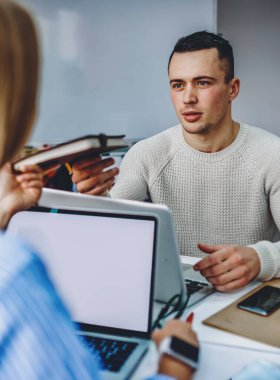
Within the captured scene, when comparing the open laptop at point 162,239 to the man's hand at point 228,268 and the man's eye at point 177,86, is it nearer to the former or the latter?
the man's hand at point 228,268

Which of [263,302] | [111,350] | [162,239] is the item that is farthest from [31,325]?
[263,302]

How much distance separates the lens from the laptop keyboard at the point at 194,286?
1169 mm

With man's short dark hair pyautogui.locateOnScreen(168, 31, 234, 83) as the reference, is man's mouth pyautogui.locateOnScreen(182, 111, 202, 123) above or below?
below

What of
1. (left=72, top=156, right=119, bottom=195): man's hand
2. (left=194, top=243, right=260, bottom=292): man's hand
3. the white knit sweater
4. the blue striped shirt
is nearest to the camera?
the blue striped shirt

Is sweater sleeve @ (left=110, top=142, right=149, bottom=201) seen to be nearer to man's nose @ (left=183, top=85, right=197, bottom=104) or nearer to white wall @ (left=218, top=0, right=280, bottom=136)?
man's nose @ (left=183, top=85, right=197, bottom=104)

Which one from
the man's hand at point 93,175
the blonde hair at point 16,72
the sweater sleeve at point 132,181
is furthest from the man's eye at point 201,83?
the blonde hair at point 16,72

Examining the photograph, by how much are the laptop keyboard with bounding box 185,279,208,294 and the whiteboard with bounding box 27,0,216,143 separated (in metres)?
2.15

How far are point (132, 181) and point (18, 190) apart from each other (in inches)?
31.3

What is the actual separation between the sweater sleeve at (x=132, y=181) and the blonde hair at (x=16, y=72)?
1.21 meters

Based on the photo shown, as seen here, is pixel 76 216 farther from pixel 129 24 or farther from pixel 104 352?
pixel 129 24

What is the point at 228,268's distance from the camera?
1.16m

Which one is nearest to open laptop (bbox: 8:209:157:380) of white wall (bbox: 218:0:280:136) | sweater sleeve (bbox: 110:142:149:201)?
sweater sleeve (bbox: 110:142:149:201)

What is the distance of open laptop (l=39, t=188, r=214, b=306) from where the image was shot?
1.00 meters

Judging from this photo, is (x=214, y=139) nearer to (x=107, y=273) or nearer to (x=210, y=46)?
(x=210, y=46)
